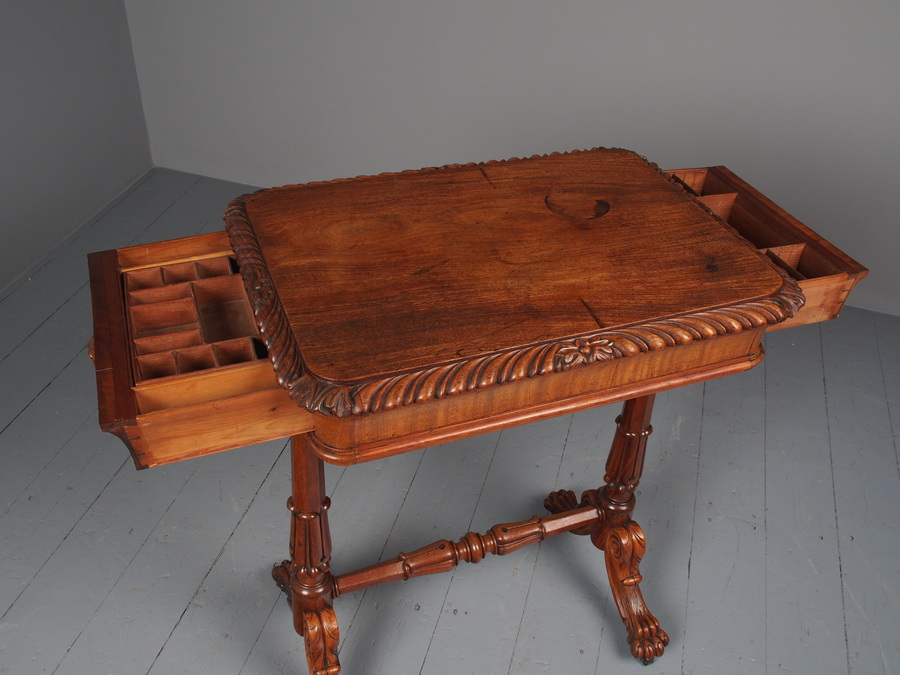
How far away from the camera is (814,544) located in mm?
2141

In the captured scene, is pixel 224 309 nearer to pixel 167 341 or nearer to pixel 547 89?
pixel 167 341

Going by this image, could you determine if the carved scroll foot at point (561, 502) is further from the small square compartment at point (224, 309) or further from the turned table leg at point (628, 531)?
the small square compartment at point (224, 309)

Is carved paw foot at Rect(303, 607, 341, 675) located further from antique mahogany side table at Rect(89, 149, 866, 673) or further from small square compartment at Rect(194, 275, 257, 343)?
small square compartment at Rect(194, 275, 257, 343)

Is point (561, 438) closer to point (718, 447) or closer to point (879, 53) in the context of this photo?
point (718, 447)

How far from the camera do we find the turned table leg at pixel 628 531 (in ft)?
5.98

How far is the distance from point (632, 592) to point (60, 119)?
2.65 meters

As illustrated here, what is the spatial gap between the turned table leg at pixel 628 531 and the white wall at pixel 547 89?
5.05 feet

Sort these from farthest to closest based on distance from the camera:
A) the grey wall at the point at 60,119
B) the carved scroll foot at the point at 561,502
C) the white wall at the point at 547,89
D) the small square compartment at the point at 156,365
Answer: the grey wall at the point at 60,119
the white wall at the point at 547,89
the carved scroll foot at the point at 561,502
the small square compartment at the point at 156,365

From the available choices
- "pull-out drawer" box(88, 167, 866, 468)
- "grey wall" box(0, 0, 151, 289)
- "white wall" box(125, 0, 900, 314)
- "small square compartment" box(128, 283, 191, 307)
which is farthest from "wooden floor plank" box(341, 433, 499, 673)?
"grey wall" box(0, 0, 151, 289)

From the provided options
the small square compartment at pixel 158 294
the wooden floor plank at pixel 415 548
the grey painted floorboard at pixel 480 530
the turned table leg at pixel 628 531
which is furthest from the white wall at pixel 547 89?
the small square compartment at pixel 158 294

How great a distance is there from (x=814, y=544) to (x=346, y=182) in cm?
149

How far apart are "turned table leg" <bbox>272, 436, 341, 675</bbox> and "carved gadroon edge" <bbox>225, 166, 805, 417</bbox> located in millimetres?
312

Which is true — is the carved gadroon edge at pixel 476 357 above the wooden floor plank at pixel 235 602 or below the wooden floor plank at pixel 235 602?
above

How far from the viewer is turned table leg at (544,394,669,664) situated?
182cm
